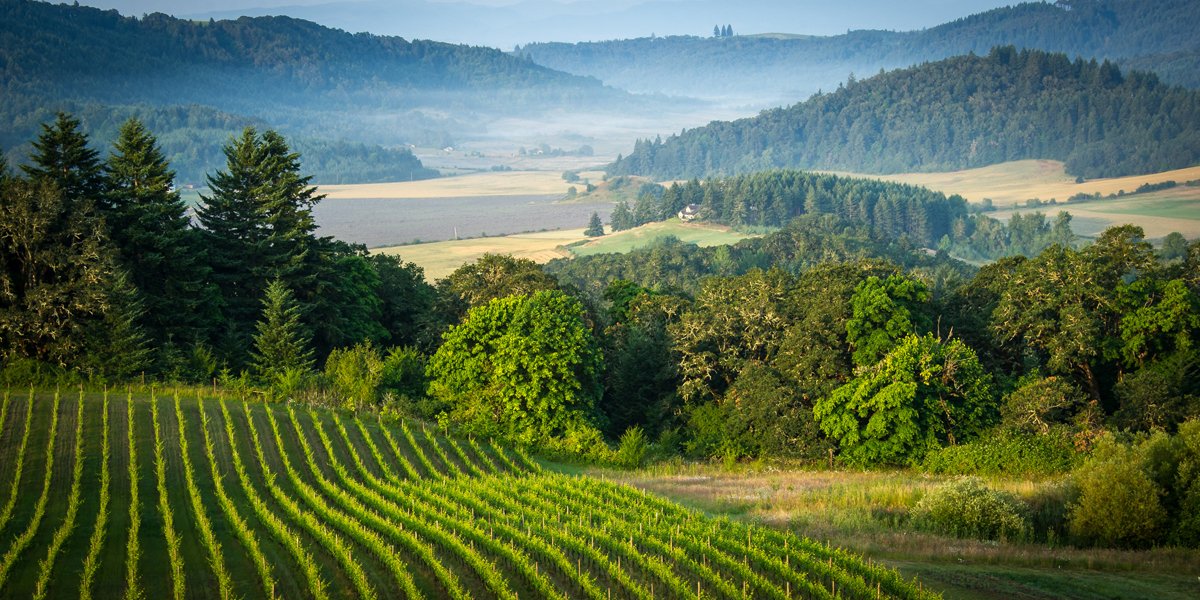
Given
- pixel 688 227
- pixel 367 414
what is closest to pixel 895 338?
pixel 367 414

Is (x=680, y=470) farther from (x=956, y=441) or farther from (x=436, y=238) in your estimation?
(x=436, y=238)

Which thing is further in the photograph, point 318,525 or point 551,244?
point 551,244

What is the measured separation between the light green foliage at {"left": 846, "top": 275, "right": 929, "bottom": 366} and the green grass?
109652mm

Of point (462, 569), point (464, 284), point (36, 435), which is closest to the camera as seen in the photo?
point (462, 569)

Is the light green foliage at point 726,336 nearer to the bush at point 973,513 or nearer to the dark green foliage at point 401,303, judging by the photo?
the dark green foliage at point 401,303

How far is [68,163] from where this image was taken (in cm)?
5459

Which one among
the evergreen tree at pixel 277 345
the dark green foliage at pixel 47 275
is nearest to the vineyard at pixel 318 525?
the dark green foliage at pixel 47 275

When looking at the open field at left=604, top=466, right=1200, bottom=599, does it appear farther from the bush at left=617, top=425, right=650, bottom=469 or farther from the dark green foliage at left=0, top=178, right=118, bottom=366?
the dark green foliage at left=0, top=178, right=118, bottom=366

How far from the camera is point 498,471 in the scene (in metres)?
41.8

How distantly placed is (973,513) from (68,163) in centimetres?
4899

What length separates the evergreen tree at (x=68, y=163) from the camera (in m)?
53.5

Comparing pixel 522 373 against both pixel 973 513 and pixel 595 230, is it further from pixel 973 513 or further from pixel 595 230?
pixel 595 230

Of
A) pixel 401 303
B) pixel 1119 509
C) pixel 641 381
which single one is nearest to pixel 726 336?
pixel 641 381

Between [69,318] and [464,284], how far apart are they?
25.0 metres
